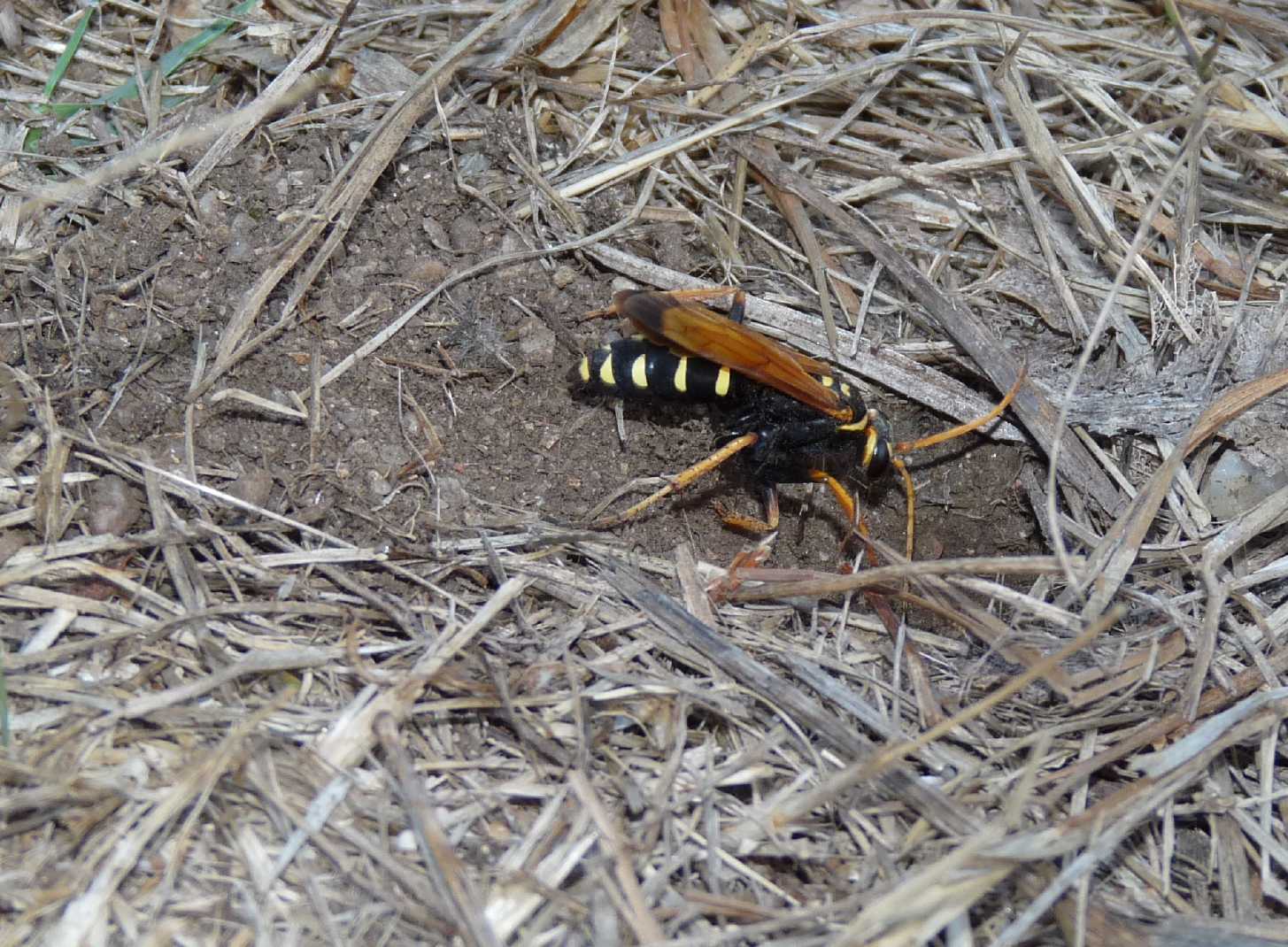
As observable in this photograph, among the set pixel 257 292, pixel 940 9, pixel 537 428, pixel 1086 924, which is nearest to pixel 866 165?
pixel 940 9

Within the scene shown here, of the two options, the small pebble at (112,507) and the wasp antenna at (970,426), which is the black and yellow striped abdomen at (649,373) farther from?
the small pebble at (112,507)

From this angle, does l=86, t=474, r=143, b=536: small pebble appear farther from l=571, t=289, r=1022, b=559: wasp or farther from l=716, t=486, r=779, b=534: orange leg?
l=716, t=486, r=779, b=534: orange leg

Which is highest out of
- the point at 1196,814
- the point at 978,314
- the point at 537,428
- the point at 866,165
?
the point at 866,165

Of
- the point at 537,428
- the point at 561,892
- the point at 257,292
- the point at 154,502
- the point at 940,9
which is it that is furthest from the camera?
the point at 940,9

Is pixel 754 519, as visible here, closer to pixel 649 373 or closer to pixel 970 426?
pixel 649 373

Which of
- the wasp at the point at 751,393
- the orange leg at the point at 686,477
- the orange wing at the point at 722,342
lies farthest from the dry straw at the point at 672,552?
the orange wing at the point at 722,342

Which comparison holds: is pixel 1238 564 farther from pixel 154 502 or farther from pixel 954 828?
pixel 154 502
